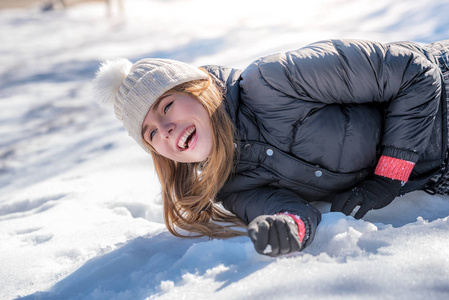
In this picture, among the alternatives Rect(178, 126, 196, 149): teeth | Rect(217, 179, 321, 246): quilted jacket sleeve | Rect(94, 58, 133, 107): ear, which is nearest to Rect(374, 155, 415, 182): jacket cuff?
Rect(217, 179, 321, 246): quilted jacket sleeve

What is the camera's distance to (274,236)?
1.19 m

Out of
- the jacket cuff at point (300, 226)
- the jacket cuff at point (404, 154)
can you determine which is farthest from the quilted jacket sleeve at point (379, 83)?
the jacket cuff at point (300, 226)

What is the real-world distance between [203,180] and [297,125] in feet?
1.41

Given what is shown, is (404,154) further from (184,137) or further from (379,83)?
(184,137)

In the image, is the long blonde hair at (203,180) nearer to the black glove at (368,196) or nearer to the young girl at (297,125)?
the young girl at (297,125)

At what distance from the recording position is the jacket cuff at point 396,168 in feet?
5.30

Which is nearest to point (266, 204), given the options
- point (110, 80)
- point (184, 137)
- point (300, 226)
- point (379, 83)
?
point (300, 226)

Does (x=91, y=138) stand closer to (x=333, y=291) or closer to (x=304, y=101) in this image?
(x=304, y=101)

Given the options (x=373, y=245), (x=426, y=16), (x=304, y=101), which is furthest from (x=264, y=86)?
(x=426, y=16)

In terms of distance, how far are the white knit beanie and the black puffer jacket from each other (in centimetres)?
22

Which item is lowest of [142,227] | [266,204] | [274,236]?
[142,227]

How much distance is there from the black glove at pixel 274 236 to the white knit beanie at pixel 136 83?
2.20 ft

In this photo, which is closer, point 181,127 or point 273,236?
point 273,236

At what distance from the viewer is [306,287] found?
1.09m
